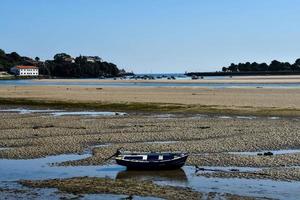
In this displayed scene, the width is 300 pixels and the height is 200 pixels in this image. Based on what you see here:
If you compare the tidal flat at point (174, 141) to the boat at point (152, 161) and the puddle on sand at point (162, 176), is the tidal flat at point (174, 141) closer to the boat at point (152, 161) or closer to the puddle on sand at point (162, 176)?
the puddle on sand at point (162, 176)

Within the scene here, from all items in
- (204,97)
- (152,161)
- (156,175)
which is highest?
(152,161)

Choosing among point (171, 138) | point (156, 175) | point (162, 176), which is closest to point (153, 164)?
point (156, 175)

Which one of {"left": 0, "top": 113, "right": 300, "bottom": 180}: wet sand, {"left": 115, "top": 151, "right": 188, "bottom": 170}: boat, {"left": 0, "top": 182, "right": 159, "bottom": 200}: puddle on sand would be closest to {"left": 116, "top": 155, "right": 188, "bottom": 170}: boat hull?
{"left": 115, "top": 151, "right": 188, "bottom": 170}: boat

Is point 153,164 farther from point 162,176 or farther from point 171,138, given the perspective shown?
point 171,138

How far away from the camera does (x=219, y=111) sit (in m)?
44.9

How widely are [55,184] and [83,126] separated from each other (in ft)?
58.2

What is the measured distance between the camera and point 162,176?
19734mm

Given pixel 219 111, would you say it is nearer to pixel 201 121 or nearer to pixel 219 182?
pixel 201 121

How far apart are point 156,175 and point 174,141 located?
8.60m

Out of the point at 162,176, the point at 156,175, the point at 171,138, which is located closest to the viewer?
the point at 162,176

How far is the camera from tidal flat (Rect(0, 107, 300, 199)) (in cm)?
1941

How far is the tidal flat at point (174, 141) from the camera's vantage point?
1941 centimetres

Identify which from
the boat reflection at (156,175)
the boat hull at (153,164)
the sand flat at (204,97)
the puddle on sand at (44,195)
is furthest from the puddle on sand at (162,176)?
the sand flat at (204,97)

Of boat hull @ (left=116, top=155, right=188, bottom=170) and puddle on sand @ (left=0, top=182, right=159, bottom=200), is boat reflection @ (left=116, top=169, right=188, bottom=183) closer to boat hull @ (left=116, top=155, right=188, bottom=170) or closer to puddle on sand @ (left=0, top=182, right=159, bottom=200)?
boat hull @ (left=116, top=155, right=188, bottom=170)
